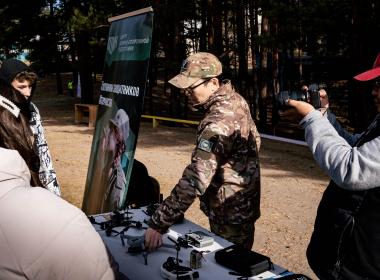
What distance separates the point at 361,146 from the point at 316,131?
19cm

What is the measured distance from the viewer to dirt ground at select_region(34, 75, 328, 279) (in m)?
5.10

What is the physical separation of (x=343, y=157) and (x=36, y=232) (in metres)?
1.15

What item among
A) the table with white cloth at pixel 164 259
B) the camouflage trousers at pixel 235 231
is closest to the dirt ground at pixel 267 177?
the camouflage trousers at pixel 235 231

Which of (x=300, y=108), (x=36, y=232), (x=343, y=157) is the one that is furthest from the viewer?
(x=300, y=108)

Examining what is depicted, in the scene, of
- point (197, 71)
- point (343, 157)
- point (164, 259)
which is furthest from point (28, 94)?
point (343, 157)

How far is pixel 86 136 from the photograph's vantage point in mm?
13977

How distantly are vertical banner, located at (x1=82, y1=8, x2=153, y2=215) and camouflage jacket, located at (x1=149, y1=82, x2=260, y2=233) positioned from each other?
1022 millimetres

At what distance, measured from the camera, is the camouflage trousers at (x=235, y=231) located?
2865mm

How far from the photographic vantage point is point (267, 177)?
315 inches

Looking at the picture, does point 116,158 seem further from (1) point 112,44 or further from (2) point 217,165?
(2) point 217,165

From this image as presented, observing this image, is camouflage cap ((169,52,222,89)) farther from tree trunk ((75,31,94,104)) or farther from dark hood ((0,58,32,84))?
tree trunk ((75,31,94,104))

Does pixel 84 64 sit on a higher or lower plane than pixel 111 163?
higher

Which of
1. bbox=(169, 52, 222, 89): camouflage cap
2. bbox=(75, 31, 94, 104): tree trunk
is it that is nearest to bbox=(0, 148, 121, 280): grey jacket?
bbox=(169, 52, 222, 89): camouflage cap

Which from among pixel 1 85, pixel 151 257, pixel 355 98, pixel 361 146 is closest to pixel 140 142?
pixel 355 98
